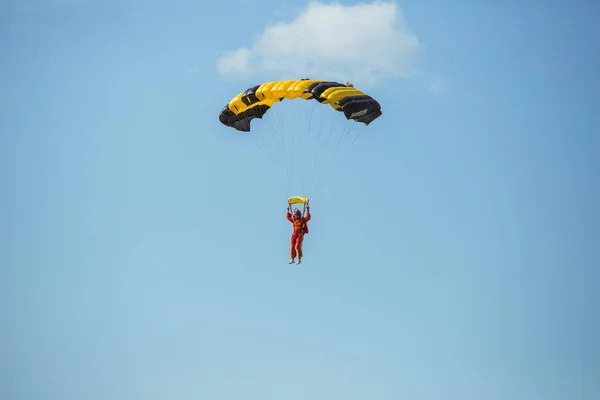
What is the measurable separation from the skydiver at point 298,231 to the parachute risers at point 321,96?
328 cm

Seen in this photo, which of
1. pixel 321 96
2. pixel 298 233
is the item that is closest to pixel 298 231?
pixel 298 233

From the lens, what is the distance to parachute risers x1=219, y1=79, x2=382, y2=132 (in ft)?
163

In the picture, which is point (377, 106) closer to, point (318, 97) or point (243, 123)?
point (318, 97)

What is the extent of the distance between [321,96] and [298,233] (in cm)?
426

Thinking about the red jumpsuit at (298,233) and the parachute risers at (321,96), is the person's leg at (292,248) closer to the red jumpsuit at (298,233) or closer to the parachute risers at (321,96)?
the red jumpsuit at (298,233)

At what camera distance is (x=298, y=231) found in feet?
166

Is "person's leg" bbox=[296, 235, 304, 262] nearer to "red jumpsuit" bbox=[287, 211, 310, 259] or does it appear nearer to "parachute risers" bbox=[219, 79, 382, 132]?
"red jumpsuit" bbox=[287, 211, 310, 259]

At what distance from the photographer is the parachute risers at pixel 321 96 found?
4978 cm

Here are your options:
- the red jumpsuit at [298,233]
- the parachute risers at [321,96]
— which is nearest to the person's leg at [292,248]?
the red jumpsuit at [298,233]

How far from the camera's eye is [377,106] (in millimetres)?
50219

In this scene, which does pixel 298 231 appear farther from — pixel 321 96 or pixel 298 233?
pixel 321 96

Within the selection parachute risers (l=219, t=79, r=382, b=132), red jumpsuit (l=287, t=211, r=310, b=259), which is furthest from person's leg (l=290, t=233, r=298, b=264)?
parachute risers (l=219, t=79, r=382, b=132)

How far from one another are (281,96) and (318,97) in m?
1.34

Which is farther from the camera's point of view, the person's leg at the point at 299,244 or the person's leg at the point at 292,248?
the person's leg at the point at 292,248
